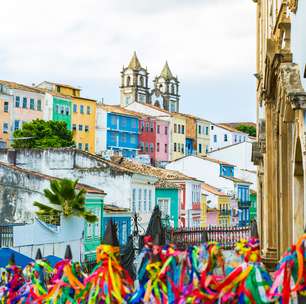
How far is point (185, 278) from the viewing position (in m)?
7.73

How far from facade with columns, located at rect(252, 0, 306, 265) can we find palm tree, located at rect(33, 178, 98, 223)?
10.0 metres

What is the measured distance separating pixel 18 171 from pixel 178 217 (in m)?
18.1

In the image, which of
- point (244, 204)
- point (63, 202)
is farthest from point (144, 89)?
point (63, 202)

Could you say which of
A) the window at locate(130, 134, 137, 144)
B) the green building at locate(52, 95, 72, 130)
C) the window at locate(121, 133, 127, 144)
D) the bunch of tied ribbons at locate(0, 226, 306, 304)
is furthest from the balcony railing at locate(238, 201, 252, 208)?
the bunch of tied ribbons at locate(0, 226, 306, 304)

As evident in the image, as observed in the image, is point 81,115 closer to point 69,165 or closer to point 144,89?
point 69,165

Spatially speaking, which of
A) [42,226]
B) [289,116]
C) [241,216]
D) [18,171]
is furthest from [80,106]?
[289,116]

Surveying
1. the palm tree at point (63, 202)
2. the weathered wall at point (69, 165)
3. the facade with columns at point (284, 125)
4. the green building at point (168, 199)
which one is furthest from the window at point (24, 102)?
the facade with columns at point (284, 125)

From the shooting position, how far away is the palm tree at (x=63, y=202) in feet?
105

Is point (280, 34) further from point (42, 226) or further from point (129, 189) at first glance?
point (129, 189)

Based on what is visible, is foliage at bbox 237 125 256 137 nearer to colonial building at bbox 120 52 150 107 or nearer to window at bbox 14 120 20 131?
colonial building at bbox 120 52 150 107

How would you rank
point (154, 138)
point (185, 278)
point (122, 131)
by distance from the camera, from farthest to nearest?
point (154, 138)
point (122, 131)
point (185, 278)

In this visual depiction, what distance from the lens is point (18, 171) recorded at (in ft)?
121

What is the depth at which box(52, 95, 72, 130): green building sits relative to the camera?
7772 centimetres

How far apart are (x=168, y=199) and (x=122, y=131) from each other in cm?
3728
